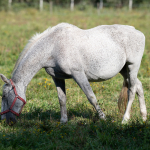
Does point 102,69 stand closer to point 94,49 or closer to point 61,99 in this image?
point 94,49

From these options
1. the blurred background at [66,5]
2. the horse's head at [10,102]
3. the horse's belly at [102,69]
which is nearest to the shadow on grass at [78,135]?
the horse's head at [10,102]

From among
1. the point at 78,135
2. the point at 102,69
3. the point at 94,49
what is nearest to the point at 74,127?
the point at 78,135

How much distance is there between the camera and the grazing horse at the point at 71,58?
13.3 feet

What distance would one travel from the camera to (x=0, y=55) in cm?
986

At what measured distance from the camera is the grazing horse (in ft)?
13.3

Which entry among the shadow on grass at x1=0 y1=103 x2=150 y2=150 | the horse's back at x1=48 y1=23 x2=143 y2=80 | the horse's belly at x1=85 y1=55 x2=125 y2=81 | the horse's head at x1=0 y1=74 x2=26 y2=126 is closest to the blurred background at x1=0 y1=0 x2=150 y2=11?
the horse's back at x1=48 y1=23 x2=143 y2=80

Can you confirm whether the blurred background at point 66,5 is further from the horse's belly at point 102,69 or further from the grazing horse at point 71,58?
the horse's belly at point 102,69

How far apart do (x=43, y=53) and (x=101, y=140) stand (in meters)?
1.90

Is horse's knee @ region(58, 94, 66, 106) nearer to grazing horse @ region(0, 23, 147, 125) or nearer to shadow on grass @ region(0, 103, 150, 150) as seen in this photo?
grazing horse @ region(0, 23, 147, 125)

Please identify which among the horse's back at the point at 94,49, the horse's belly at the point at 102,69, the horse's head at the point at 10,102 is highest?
the horse's back at the point at 94,49

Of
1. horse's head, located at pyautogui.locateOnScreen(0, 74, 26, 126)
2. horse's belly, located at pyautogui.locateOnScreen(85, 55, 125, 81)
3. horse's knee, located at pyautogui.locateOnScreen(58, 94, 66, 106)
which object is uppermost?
horse's belly, located at pyautogui.locateOnScreen(85, 55, 125, 81)

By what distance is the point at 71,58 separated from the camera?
4039 mm

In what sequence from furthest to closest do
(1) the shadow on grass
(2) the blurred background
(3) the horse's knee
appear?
(2) the blurred background, (3) the horse's knee, (1) the shadow on grass

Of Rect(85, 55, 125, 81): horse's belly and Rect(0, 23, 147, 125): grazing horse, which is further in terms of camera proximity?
Rect(85, 55, 125, 81): horse's belly
